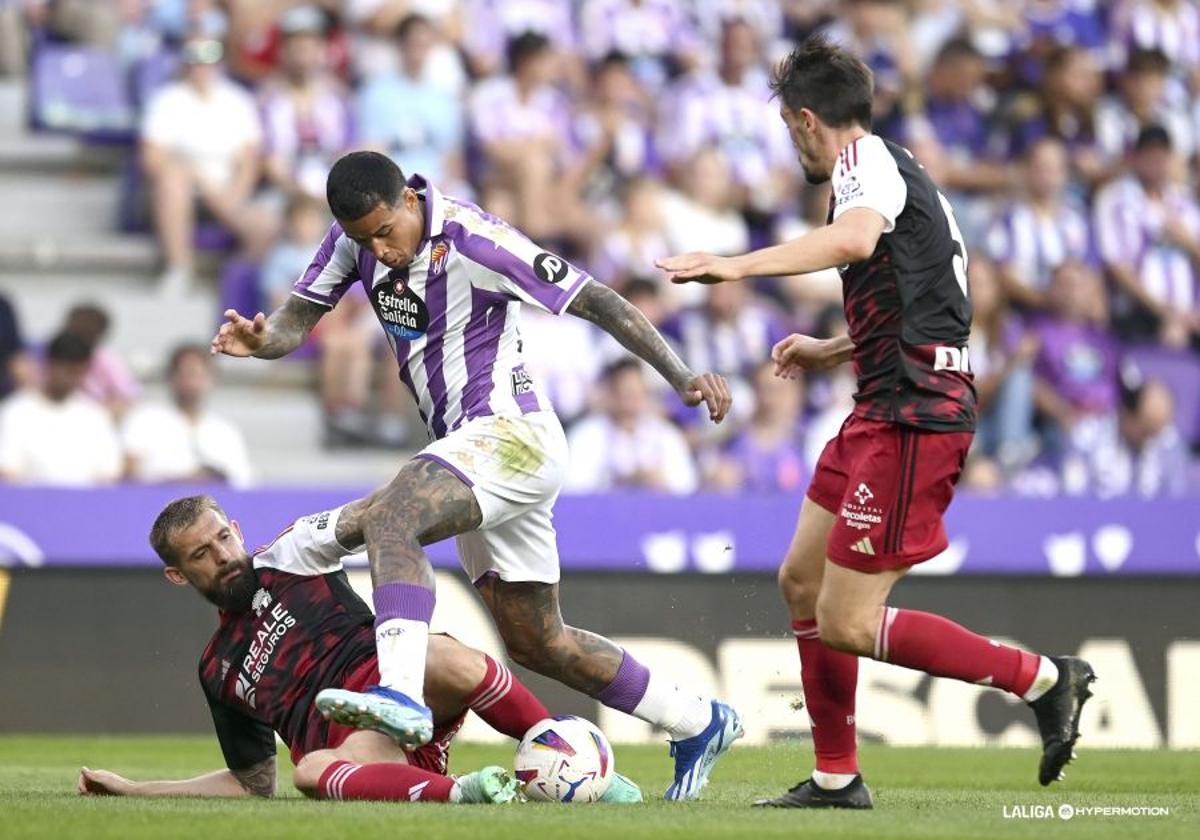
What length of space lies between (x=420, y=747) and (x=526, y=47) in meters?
9.10

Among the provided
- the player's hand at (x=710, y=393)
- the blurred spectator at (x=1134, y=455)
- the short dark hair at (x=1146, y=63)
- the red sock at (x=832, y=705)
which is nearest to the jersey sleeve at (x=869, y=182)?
the player's hand at (x=710, y=393)

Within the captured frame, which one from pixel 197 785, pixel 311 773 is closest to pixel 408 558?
pixel 311 773

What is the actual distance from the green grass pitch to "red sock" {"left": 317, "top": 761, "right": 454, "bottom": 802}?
0.13 metres

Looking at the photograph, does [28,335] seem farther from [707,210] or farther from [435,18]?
[707,210]

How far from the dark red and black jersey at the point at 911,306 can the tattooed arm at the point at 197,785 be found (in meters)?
2.40

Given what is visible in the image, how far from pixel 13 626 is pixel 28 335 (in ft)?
12.9

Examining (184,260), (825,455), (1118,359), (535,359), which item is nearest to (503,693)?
(825,455)

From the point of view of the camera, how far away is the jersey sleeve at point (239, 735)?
22.1ft

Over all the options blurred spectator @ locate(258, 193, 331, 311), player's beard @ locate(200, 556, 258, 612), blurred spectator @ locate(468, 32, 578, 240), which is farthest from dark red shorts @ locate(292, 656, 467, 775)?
blurred spectator @ locate(468, 32, 578, 240)

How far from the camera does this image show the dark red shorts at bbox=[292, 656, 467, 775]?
639 cm

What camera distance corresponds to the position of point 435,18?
1534 cm

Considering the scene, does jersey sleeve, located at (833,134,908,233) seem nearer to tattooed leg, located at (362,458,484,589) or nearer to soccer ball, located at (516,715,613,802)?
tattooed leg, located at (362,458,484,589)

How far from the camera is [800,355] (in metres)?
6.99

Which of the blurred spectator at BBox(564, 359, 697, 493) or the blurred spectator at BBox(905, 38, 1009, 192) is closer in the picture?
the blurred spectator at BBox(564, 359, 697, 493)
